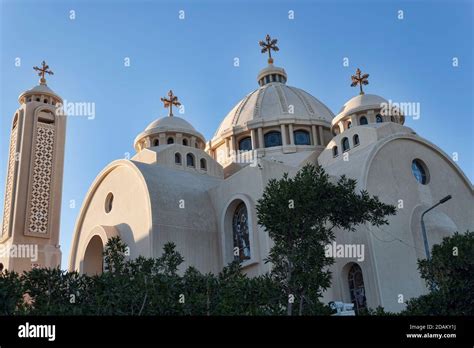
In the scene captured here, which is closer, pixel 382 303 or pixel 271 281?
pixel 271 281

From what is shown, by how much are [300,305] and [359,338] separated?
692cm

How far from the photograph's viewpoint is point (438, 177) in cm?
2109

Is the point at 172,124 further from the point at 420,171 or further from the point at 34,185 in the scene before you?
the point at 420,171

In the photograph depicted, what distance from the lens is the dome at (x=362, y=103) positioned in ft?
81.3

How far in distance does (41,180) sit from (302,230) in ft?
46.1

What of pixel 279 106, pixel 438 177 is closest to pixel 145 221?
pixel 438 177

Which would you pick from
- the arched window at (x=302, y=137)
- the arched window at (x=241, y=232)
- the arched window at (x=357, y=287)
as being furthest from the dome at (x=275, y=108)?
the arched window at (x=357, y=287)

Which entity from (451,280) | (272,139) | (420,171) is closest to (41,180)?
(272,139)

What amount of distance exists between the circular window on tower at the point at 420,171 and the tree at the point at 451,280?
8.56 meters

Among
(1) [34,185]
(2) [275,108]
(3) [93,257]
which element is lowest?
(3) [93,257]

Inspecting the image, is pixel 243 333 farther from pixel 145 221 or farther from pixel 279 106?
pixel 279 106

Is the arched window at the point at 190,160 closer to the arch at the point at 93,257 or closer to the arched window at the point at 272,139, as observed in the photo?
the arched window at the point at 272,139

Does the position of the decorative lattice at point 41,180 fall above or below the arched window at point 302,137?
below

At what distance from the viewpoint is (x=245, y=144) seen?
1152 inches
